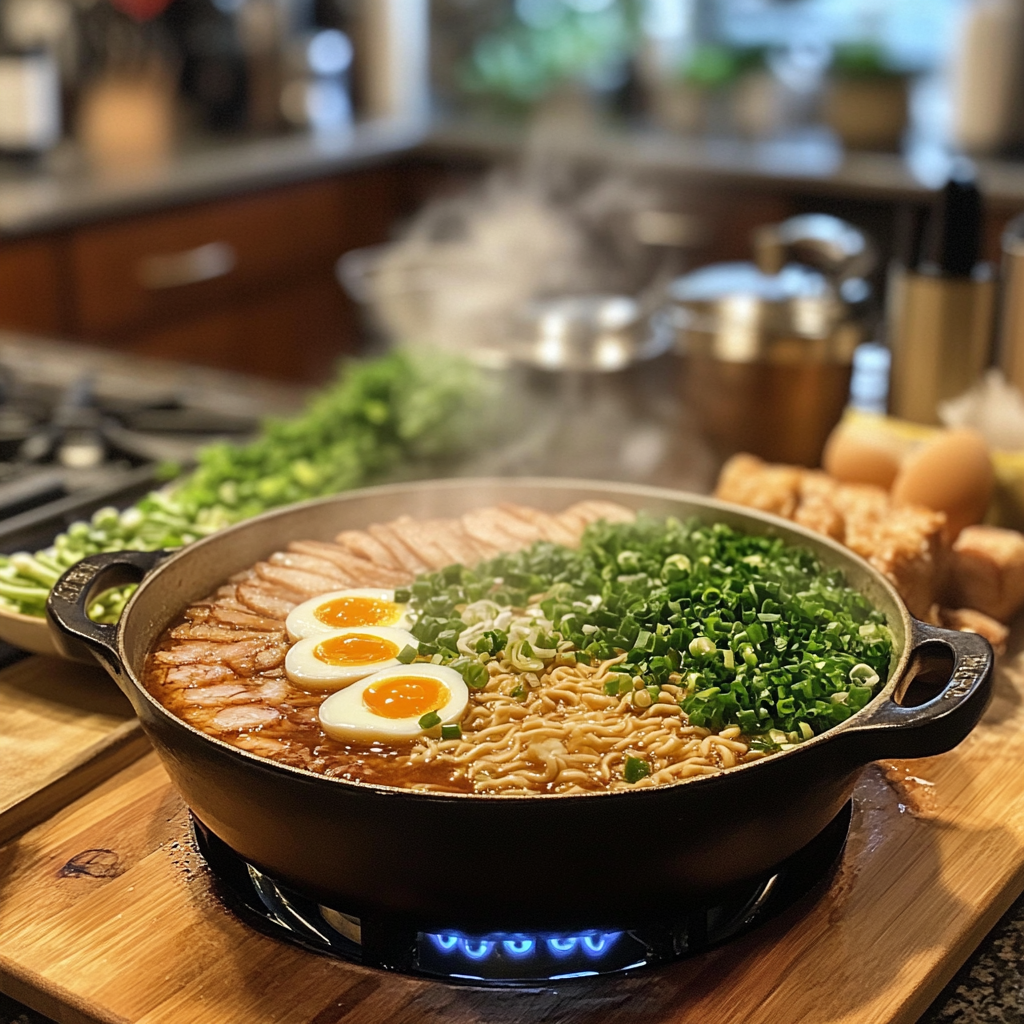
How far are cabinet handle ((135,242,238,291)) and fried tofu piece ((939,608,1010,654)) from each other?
332 cm

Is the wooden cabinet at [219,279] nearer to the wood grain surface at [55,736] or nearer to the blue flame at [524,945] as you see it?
the wood grain surface at [55,736]

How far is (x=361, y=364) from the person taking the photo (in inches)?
104

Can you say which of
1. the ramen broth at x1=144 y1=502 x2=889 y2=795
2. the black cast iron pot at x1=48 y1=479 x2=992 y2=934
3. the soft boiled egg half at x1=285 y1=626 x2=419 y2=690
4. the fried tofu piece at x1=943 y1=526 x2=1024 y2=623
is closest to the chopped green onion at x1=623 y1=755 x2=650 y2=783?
the ramen broth at x1=144 y1=502 x2=889 y2=795

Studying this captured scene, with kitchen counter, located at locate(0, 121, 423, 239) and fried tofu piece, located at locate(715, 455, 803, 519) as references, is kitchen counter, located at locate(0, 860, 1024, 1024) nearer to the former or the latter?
fried tofu piece, located at locate(715, 455, 803, 519)

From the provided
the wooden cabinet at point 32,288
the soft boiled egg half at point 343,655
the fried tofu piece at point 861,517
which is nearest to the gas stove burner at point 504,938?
the soft boiled egg half at point 343,655

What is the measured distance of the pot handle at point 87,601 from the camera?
1.36 m

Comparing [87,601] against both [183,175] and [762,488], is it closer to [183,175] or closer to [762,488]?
[762,488]

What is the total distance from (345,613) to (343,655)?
108 millimetres

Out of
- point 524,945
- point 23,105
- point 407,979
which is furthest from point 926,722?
point 23,105

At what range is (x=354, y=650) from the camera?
155cm

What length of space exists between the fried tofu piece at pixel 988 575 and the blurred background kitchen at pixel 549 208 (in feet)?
1.13

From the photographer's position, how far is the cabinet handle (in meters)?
4.47

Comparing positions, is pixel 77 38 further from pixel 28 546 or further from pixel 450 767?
pixel 450 767

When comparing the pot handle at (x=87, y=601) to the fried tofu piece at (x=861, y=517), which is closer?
the pot handle at (x=87, y=601)
